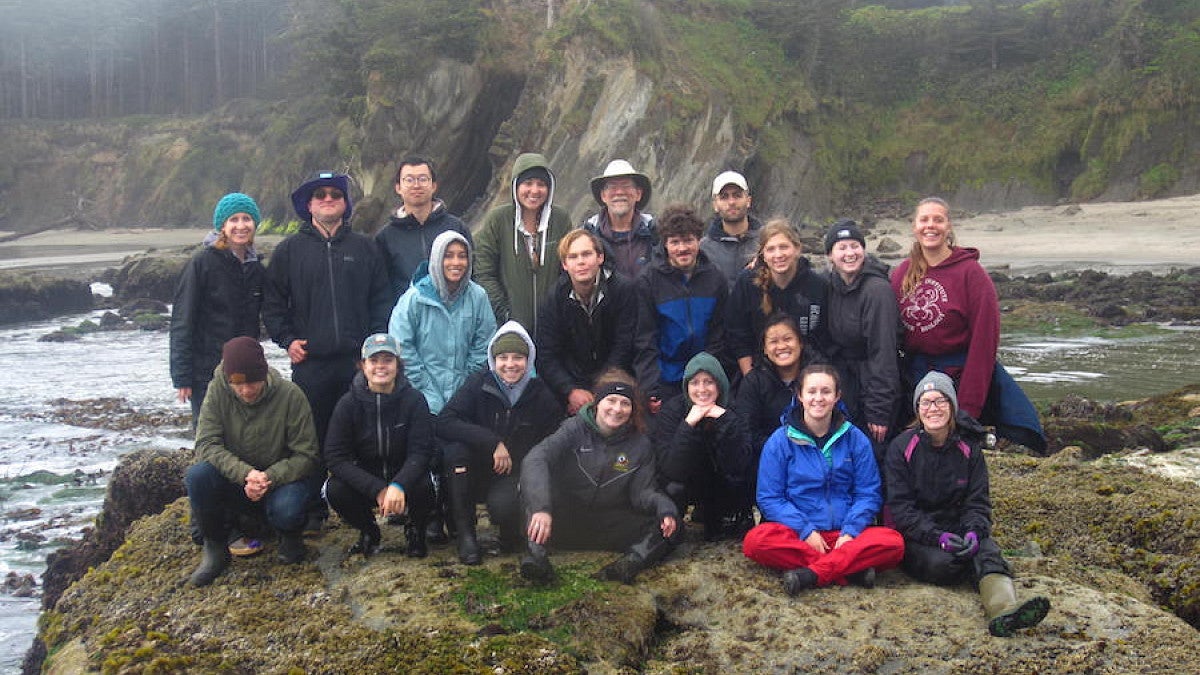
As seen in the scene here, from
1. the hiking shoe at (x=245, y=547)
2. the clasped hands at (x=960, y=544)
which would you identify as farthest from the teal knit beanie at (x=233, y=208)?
the clasped hands at (x=960, y=544)

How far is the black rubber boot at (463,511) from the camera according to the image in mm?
5336

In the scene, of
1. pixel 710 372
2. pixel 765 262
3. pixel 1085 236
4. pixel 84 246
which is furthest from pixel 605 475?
pixel 84 246

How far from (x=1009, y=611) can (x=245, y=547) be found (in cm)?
408

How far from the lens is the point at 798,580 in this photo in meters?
4.79

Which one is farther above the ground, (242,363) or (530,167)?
(530,167)

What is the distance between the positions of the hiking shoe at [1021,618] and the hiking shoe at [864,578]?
0.65 m

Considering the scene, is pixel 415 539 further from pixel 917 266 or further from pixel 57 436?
pixel 57 436

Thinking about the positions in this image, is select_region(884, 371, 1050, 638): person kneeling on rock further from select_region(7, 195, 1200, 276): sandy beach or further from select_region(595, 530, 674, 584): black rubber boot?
select_region(7, 195, 1200, 276): sandy beach

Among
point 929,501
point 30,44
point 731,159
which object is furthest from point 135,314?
point 30,44

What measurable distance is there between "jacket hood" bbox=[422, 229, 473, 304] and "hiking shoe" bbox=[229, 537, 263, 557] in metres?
1.78

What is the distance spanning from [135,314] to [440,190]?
12.6 m

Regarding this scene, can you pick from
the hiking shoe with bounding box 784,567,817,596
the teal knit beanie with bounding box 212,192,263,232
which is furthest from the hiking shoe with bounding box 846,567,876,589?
the teal knit beanie with bounding box 212,192,263,232

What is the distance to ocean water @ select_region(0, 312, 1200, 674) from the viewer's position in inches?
354

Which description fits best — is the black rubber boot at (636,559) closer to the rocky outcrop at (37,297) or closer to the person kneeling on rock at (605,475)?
the person kneeling on rock at (605,475)
